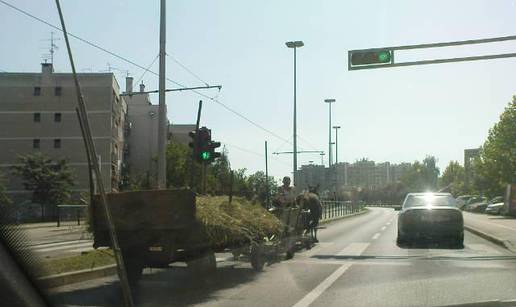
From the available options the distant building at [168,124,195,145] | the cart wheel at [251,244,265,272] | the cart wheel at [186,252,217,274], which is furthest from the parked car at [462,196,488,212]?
the cart wheel at [186,252,217,274]

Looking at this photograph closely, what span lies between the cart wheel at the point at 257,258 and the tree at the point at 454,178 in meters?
96.5

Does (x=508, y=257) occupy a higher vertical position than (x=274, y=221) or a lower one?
lower

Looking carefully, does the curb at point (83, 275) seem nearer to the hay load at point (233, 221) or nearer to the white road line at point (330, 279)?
the hay load at point (233, 221)

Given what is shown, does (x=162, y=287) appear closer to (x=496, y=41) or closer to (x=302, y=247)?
(x=302, y=247)

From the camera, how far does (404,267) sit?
1253 centimetres

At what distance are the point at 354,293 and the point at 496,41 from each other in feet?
34.3

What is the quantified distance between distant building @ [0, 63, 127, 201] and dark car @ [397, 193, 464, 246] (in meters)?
27.7

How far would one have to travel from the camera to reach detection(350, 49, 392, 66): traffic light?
1808cm

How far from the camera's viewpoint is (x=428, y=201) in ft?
61.9

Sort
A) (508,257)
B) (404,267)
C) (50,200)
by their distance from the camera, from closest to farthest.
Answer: (404,267) < (508,257) < (50,200)

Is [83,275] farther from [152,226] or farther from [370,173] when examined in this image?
[370,173]

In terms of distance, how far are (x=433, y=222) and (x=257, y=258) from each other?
7.73 m

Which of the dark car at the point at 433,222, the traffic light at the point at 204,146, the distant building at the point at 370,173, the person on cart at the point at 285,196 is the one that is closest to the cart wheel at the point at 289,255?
the person on cart at the point at 285,196

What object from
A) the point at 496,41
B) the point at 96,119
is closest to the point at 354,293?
the point at 496,41
